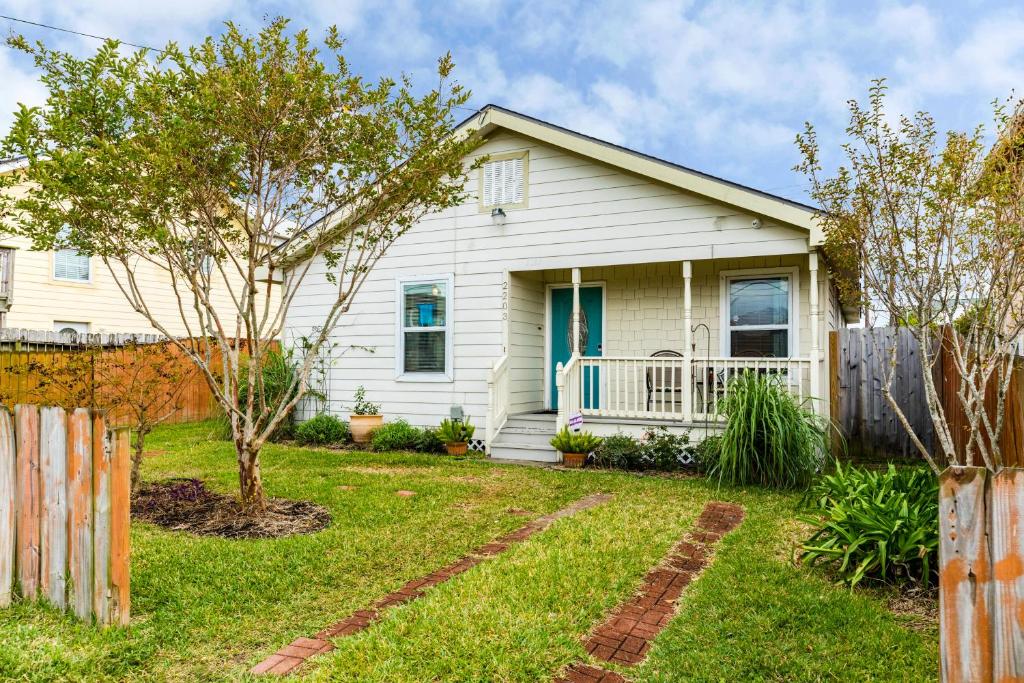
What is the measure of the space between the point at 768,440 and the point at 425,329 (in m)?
5.62

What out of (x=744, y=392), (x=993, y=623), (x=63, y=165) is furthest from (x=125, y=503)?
(x=744, y=392)

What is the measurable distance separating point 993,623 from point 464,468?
680cm

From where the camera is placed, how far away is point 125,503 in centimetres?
308

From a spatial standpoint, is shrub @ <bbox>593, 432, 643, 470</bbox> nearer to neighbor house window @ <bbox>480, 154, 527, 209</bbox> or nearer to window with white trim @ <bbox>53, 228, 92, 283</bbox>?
neighbor house window @ <bbox>480, 154, 527, 209</bbox>

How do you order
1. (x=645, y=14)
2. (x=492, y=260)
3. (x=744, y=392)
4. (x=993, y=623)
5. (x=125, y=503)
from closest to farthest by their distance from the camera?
(x=993, y=623), (x=125, y=503), (x=744, y=392), (x=492, y=260), (x=645, y=14)

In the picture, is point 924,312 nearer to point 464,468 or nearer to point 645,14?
point 464,468

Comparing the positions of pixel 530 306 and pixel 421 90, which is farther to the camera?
pixel 530 306

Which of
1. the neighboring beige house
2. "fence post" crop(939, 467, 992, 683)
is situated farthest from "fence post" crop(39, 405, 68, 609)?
the neighboring beige house

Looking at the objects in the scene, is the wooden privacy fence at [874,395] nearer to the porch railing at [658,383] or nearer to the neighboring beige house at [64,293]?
the porch railing at [658,383]

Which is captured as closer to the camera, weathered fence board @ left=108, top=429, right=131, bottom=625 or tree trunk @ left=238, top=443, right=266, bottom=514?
weathered fence board @ left=108, top=429, right=131, bottom=625

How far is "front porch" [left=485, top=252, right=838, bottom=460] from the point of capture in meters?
8.23

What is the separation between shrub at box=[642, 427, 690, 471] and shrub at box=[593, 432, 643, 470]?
3.6 inches

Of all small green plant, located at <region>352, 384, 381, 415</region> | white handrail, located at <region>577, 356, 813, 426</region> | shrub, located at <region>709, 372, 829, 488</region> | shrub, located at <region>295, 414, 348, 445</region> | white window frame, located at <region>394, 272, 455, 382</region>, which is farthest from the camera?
small green plant, located at <region>352, 384, 381, 415</region>

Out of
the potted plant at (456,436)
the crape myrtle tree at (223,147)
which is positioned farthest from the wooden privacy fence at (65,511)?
the potted plant at (456,436)
